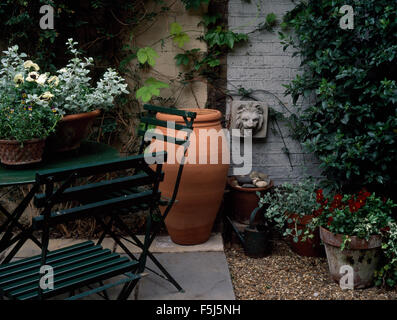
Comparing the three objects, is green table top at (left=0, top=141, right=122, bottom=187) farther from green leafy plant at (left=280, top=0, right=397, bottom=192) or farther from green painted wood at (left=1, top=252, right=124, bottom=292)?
green leafy plant at (left=280, top=0, right=397, bottom=192)

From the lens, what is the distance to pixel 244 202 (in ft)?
12.1

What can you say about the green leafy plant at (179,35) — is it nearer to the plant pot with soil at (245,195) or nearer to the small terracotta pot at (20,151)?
the plant pot with soil at (245,195)

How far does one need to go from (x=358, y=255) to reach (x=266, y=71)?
5.46 feet

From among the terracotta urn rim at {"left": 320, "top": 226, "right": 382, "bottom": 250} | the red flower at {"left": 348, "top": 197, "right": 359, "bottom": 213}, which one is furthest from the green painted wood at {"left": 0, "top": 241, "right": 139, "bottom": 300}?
the red flower at {"left": 348, "top": 197, "right": 359, "bottom": 213}

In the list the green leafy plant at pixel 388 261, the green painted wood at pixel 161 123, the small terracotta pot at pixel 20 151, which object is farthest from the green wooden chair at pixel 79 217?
the green leafy plant at pixel 388 261

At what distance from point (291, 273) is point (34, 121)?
76.9 inches

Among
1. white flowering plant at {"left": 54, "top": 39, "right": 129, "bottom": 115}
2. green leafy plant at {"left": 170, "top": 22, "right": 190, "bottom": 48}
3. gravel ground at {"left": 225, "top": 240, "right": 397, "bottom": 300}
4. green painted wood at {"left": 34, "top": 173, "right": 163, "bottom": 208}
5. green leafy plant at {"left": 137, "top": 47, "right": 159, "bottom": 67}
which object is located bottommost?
gravel ground at {"left": 225, "top": 240, "right": 397, "bottom": 300}

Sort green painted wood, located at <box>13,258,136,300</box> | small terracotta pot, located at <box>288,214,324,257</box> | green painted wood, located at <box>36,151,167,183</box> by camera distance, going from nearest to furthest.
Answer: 1. green painted wood, located at <box>36,151,167,183</box>
2. green painted wood, located at <box>13,258,136,300</box>
3. small terracotta pot, located at <box>288,214,324,257</box>

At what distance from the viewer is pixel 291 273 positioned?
3.17 meters

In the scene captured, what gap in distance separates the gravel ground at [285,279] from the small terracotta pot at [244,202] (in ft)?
0.88

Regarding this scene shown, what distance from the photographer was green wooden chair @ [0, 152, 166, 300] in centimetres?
184

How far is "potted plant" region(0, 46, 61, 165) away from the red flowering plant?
175cm

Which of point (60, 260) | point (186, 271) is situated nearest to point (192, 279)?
point (186, 271)

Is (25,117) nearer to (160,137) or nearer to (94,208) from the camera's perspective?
(94,208)
